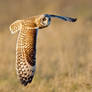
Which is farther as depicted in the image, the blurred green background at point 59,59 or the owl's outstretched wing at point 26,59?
the blurred green background at point 59,59

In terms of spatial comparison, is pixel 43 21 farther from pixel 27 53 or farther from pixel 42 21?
pixel 27 53

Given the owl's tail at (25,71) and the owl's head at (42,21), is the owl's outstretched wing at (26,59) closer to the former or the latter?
the owl's tail at (25,71)

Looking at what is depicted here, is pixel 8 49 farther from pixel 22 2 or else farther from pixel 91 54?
pixel 22 2

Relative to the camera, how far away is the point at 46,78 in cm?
944

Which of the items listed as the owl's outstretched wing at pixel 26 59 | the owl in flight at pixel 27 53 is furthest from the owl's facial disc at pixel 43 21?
the owl's outstretched wing at pixel 26 59

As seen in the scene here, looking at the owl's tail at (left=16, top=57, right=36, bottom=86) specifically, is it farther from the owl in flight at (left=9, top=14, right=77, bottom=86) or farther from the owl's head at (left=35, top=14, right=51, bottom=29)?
the owl's head at (left=35, top=14, right=51, bottom=29)

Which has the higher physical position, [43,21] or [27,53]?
[43,21]

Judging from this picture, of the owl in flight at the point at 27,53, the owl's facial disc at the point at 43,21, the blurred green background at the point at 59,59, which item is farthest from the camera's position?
the blurred green background at the point at 59,59

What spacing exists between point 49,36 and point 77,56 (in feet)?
12.7

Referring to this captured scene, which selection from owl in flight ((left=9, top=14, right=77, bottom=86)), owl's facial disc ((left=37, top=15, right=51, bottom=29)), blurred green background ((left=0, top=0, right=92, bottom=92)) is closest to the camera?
owl in flight ((left=9, top=14, right=77, bottom=86))

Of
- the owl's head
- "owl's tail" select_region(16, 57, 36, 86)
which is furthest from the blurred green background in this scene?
the owl's head

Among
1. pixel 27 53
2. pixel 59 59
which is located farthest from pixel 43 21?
pixel 59 59

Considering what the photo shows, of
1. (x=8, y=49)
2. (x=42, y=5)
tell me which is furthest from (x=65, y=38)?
(x=42, y=5)

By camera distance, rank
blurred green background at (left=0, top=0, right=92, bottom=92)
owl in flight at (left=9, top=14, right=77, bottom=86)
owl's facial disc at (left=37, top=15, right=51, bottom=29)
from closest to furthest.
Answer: owl in flight at (left=9, top=14, right=77, bottom=86), owl's facial disc at (left=37, top=15, right=51, bottom=29), blurred green background at (left=0, top=0, right=92, bottom=92)
